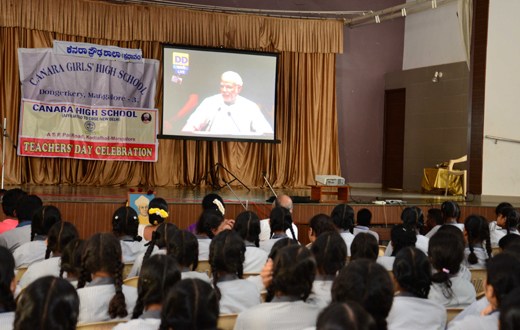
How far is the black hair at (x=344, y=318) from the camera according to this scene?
148 cm

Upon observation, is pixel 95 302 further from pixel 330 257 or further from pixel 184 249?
pixel 330 257

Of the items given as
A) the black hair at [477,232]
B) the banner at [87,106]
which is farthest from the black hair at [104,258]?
the banner at [87,106]

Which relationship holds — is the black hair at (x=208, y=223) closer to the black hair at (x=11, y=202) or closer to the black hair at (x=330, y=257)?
the black hair at (x=330, y=257)

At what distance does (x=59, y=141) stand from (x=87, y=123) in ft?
1.60

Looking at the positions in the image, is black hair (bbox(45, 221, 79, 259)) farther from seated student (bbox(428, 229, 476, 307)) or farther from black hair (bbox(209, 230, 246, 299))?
seated student (bbox(428, 229, 476, 307))

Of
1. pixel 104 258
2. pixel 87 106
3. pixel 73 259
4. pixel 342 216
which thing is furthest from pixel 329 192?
pixel 104 258

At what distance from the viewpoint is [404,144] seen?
41.6 ft

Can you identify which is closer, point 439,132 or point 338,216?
point 338,216

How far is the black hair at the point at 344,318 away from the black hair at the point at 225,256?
4.46 feet

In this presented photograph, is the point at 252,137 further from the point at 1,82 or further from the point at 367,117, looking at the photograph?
the point at 1,82

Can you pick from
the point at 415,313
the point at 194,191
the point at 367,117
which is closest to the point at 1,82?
the point at 194,191

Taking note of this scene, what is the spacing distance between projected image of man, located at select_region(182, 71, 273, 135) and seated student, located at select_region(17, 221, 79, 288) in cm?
728

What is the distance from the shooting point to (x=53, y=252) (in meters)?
3.54

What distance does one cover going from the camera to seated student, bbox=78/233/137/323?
2617 mm
